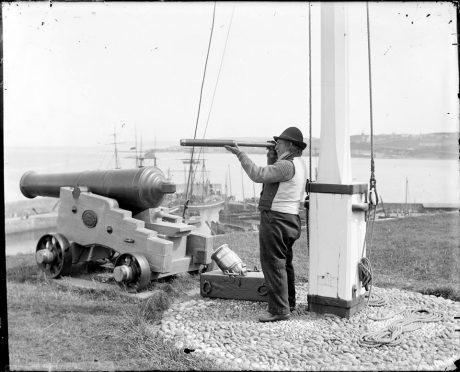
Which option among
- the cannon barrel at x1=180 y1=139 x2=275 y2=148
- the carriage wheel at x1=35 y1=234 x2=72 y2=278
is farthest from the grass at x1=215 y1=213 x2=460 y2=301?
the carriage wheel at x1=35 y1=234 x2=72 y2=278

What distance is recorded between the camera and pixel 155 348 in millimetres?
4465

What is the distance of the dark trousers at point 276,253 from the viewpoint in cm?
496

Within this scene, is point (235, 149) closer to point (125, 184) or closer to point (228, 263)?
point (228, 263)

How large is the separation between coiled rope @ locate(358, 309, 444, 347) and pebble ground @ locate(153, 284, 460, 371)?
0.04 meters

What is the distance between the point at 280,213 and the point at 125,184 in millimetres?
2810

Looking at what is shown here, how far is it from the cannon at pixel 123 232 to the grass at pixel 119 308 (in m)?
0.26

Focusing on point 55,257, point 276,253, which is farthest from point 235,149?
point 55,257

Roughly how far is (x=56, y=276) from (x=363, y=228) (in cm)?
425

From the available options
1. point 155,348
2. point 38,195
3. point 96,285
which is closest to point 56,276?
point 96,285

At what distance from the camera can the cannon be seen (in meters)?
6.58

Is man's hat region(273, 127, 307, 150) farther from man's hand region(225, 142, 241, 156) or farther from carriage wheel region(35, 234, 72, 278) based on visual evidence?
carriage wheel region(35, 234, 72, 278)

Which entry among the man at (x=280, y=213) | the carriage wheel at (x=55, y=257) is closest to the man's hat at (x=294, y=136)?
the man at (x=280, y=213)

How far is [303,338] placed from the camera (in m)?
4.54

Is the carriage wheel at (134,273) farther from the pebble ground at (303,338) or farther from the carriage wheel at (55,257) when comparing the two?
the carriage wheel at (55,257)
